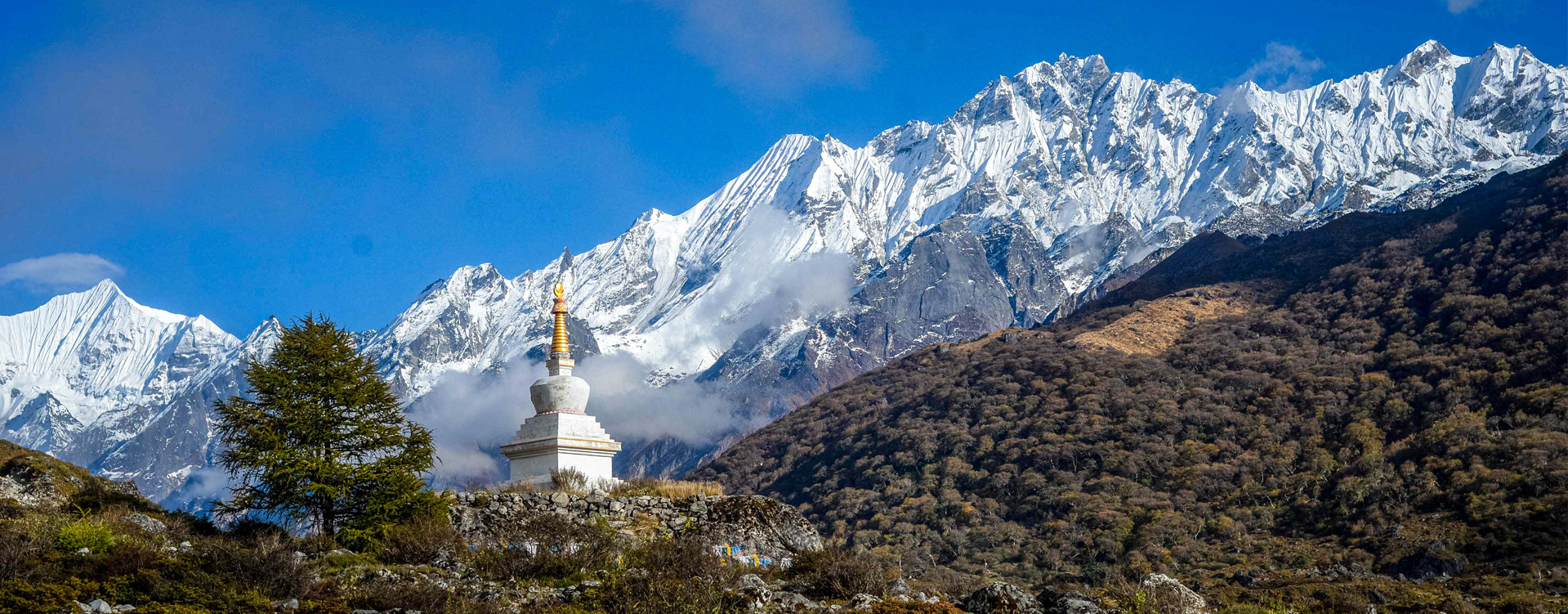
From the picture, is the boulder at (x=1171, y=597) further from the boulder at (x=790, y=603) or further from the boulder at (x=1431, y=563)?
the boulder at (x=1431, y=563)

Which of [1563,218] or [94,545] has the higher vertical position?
[1563,218]

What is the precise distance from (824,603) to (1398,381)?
75.0 m

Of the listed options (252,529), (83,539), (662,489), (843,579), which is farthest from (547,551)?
(83,539)

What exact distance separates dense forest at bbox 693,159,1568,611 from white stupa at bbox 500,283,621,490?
58.3ft

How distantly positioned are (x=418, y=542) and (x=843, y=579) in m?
7.34

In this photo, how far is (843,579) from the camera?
20484mm

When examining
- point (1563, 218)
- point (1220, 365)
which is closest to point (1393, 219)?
point (1563, 218)

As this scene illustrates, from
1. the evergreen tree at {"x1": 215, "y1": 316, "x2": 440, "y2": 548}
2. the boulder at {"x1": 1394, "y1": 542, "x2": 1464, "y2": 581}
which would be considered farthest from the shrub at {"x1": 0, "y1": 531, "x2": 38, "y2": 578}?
the boulder at {"x1": 1394, "y1": 542, "x2": 1464, "y2": 581}

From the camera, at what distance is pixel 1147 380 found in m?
94.8

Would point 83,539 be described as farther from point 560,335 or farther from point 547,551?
point 560,335

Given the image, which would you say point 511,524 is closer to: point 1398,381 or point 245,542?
point 245,542

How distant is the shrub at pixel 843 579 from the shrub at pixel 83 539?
11.0 m

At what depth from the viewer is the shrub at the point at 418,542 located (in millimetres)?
21062

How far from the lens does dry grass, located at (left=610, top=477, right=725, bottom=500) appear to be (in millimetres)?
26547
